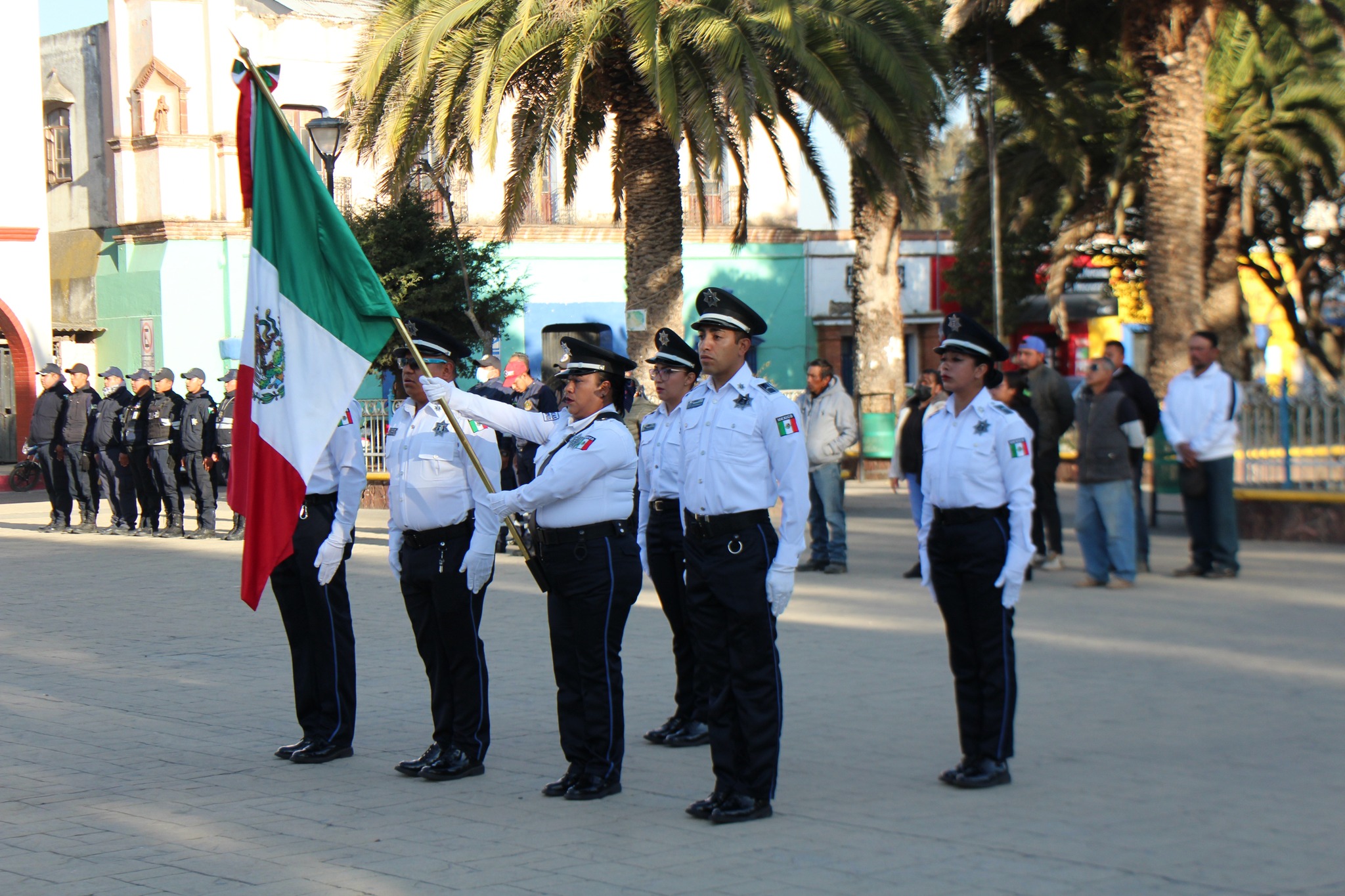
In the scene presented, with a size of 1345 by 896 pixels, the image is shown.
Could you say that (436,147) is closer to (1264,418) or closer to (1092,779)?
(1264,418)

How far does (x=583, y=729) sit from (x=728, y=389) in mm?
1533

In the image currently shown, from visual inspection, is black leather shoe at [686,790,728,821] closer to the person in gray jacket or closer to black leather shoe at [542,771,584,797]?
black leather shoe at [542,771,584,797]

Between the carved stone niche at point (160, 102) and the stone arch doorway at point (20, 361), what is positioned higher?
the carved stone niche at point (160, 102)

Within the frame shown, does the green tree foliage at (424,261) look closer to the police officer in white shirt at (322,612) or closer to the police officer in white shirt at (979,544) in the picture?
the police officer in white shirt at (322,612)

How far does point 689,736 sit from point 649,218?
11.2m

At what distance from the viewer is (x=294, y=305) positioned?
6.69m

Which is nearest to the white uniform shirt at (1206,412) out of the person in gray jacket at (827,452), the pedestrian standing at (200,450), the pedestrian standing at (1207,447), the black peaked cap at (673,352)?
the pedestrian standing at (1207,447)

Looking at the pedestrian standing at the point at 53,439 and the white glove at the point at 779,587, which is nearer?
the white glove at the point at 779,587

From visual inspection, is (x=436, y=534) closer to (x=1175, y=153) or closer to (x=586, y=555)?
(x=586, y=555)

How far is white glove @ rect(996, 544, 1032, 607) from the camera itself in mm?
6227

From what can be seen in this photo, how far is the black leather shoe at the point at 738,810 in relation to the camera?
18.7 feet

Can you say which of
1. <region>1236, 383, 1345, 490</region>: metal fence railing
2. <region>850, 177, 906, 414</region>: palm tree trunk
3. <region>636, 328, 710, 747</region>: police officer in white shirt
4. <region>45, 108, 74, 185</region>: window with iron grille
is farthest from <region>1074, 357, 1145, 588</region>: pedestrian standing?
<region>45, 108, 74, 185</region>: window with iron grille

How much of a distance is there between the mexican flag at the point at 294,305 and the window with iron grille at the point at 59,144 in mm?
34217

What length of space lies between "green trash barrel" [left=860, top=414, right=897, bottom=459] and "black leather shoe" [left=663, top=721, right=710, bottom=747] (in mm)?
16940
